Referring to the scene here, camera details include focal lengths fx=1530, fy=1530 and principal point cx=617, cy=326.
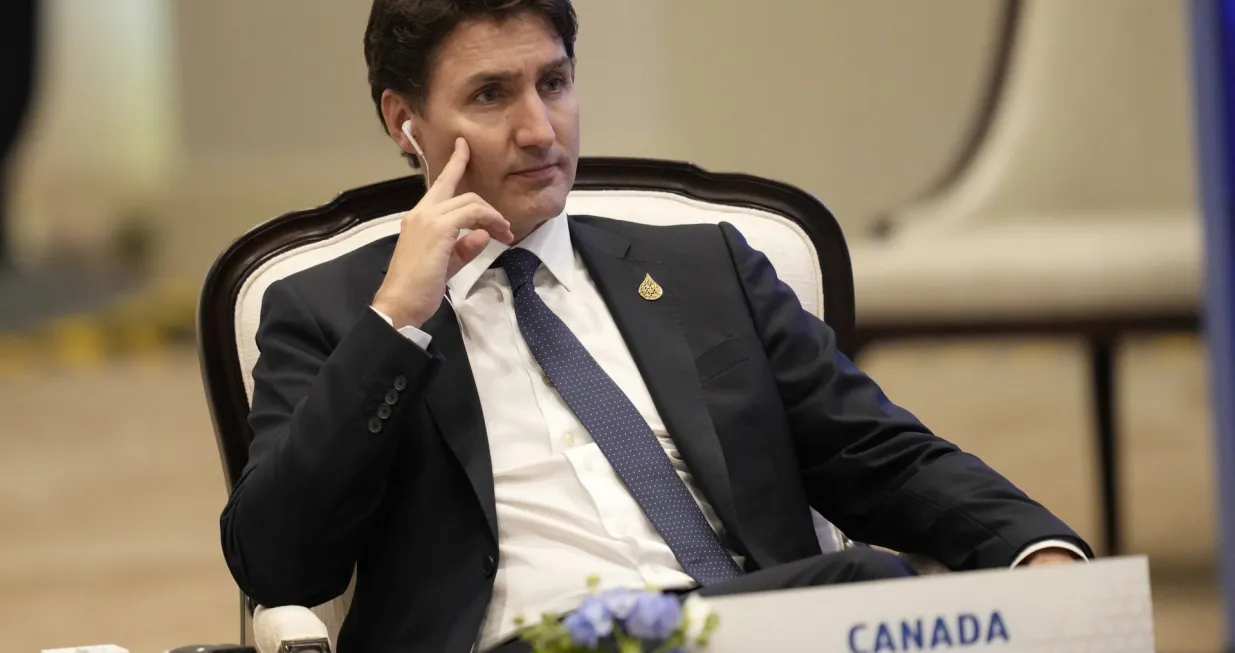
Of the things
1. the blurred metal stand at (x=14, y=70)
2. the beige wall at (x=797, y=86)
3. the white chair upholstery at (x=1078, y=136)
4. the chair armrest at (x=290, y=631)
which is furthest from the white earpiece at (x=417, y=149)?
the blurred metal stand at (x=14, y=70)

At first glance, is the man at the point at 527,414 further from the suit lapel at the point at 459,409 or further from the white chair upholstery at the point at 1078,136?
the white chair upholstery at the point at 1078,136

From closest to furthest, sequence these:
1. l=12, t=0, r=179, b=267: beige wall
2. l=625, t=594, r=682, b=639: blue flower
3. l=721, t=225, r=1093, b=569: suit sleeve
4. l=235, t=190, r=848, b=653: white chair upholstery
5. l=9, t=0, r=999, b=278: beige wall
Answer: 1. l=625, t=594, r=682, b=639: blue flower
2. l=721, t=225, r=1093, b=569: suit sleeve
3. l=235, t=190, r=848, b=653: white chair upholstery
4. l=9, t=0, r=999, b=278: beige wall
5. l=12, t=0, r=179, b=267: beige wall

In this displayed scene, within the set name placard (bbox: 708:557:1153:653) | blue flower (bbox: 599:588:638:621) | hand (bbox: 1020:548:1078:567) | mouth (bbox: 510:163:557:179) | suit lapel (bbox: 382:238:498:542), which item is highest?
mouth (bbox: 510:163:557:179)

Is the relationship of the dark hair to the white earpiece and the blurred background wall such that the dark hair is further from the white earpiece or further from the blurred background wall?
the blurred background wall

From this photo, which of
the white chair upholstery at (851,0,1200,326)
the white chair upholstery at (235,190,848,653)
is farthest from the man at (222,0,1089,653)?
the white chair upholstery at (851,0,1200,326)

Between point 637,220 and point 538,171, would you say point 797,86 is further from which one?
point 538,171

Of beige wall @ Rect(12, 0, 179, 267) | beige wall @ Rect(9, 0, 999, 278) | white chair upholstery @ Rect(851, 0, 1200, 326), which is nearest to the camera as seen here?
white chair upholstery @ Rect(851, 0, 1200, 326)

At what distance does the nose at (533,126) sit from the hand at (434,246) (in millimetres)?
86

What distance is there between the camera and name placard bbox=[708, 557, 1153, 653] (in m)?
1.17

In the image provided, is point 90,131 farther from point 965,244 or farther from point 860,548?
point 860,548

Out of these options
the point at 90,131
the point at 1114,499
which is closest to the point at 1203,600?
the point at 1114,499

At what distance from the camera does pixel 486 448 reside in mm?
1838

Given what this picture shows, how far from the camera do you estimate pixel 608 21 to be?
22.8 ft

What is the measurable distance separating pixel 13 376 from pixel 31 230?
253 centimetres
